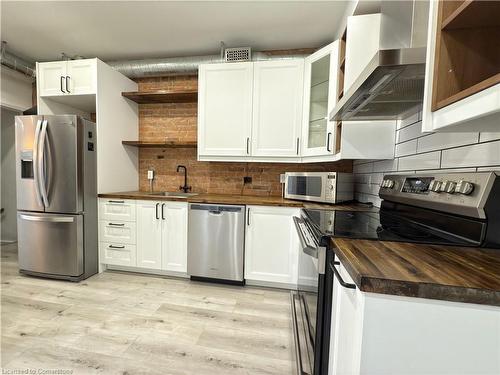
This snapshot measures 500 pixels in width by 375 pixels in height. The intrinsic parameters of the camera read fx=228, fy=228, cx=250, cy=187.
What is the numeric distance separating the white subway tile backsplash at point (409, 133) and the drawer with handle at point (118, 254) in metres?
2.74

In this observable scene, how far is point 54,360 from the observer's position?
4.54 ft

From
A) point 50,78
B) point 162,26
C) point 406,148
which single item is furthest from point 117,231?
point 406,148

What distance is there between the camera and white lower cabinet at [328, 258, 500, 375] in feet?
1.74

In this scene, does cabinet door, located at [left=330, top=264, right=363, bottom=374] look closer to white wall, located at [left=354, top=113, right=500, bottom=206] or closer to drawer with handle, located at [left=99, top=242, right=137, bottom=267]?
white wall, located at [left=354, top=113, right=500, bottom=206]

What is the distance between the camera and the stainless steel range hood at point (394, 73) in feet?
→ 2.80

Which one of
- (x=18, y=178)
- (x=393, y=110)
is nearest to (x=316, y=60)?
(x=393, y=110)

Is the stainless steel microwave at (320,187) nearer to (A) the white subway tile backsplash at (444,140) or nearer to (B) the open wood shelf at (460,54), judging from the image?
(A) the white subway tile backsplash at (444,140)

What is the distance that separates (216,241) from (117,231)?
1.17 metres

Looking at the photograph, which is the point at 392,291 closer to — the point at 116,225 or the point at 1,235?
the point at 116,225

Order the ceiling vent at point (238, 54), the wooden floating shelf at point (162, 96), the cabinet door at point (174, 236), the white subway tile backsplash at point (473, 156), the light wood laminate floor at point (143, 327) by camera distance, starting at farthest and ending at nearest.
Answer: the wooden floating shelf at point (162, 96) → the ceiling vent at point (238, 54) → the cabinet door at point (174, 236) → the light wood laminate floor at point (143, 327) → the white subway tile backsplash at point (473, 156)

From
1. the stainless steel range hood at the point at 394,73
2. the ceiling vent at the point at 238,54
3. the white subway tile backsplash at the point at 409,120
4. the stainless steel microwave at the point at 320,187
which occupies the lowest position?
the stainless steel microwave at the point at 320,187

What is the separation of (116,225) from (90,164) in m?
0.71

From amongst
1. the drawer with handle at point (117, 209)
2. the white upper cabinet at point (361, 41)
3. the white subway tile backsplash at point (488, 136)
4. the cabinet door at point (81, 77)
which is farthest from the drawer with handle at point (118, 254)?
the white subway tile backsplash at point (488, 136)

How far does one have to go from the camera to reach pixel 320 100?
233 cm
